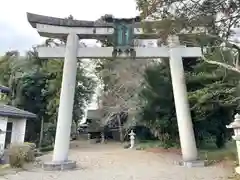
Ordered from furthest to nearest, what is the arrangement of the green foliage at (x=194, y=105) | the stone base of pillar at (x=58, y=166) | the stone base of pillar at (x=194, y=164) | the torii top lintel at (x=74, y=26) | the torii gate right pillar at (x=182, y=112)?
the green foliage at (x=194, y=105) < the torii top lintel at (x=74, y=26) < the torii gate right pillar at (x=182, y=112) < the stone base of pillar at (x=194, y=164) < the stone base of pillar at (x=58, y=166)

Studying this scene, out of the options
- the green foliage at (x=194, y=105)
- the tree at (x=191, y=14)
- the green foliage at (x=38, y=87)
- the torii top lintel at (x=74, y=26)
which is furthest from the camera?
the green foliage at (x=38, y=87)

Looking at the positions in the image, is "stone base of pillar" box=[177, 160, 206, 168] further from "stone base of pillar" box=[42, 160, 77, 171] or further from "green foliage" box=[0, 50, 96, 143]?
"green foliage" box=[0, 50, 96, 143]

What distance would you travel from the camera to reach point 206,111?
1352 centimetres

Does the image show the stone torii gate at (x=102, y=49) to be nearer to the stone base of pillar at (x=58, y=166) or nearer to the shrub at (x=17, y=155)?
the stone base of pillar at (x=58, y=166)

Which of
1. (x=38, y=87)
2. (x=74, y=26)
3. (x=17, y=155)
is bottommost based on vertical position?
(x=17, y=155)

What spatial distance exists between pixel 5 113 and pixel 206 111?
31.1 feet

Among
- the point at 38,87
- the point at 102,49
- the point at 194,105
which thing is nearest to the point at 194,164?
the point at 194,105

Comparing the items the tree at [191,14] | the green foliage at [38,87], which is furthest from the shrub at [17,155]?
the green foliage at [38,87]

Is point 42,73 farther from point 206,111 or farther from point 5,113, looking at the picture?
point 206,111

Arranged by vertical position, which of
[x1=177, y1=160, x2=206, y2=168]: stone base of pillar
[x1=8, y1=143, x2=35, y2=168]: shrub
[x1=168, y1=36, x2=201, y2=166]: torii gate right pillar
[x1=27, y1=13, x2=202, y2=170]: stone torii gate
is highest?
[x1=27, y1=13, x2=202, y2=170]: stone torii gate

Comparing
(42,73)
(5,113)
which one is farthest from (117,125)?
(5,113)

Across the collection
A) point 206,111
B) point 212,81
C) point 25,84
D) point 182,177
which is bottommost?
point 182,177

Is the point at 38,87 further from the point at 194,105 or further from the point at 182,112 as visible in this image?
the point at 182,112

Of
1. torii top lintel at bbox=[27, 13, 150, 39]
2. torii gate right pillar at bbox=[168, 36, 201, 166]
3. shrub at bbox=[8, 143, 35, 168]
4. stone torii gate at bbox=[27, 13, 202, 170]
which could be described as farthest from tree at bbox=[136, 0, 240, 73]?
shrub at bbox=[8, 143, 35, 168]
